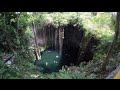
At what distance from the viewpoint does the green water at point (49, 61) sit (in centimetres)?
1087

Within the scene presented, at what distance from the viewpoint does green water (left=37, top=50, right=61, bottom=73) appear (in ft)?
35.7

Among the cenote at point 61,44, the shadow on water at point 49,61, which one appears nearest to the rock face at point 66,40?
the cenote at point 61,44

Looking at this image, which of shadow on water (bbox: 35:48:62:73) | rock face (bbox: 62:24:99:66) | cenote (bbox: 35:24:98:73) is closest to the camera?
shadow on water (bbox: 35:48:62:73)

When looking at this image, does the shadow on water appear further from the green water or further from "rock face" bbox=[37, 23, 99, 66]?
"rock face" bbox=[37, 23, 99, 66]

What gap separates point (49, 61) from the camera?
12.3 m

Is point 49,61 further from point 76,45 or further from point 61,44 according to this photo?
point 76,45

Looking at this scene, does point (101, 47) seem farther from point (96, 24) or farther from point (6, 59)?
point (6, 59)

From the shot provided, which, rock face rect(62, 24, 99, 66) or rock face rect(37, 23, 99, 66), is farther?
rock face rect(37, 23, 99, 66)

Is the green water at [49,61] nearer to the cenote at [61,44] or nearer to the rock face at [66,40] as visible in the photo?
the cenote at [61,44]

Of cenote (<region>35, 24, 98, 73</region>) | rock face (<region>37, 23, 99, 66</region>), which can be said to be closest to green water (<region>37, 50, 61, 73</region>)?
cenote (<region>35, 24, 98, 73</region>)

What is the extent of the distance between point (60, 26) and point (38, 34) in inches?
49.3
